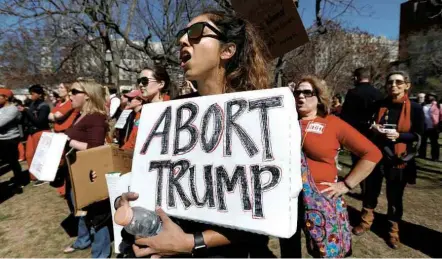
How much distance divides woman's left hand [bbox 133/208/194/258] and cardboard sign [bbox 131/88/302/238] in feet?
0.16

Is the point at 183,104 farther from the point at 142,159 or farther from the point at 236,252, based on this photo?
the point at 236,252

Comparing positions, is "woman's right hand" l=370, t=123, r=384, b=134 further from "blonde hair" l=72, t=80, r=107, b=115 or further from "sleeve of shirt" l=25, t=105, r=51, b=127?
"sleeve of shirt" l=25, t=105, r=51, b=127

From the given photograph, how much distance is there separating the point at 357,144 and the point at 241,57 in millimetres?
1496

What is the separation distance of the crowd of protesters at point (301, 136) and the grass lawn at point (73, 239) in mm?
195

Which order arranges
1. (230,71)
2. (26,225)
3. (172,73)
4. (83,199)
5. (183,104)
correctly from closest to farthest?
1. (183,104)
2. (230,71)
3. (83,199)
4. (26,225)
5. (172,73)

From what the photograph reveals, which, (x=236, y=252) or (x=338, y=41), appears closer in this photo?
(x=236, y=252)

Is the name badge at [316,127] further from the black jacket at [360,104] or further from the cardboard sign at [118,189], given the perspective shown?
the black jacket at [360,104]

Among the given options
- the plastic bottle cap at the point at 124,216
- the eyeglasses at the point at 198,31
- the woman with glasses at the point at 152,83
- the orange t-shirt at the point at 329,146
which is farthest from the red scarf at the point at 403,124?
the plastic bottle cap at the point at 124,216

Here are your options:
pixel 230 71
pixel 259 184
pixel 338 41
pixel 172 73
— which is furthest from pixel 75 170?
pixel 338 41

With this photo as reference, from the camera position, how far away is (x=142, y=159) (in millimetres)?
1248

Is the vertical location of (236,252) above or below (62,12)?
below

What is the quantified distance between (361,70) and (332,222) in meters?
3.43

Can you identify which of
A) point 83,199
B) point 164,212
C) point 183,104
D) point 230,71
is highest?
point 230,71

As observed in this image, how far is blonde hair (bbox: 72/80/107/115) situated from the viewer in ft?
10.1
